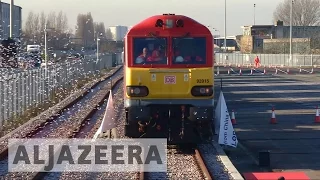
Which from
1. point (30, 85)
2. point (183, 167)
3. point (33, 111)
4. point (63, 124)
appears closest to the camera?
point (183, 167)

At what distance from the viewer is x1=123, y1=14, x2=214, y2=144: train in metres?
13.5

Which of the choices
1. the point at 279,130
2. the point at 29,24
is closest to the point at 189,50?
the point at 279,130

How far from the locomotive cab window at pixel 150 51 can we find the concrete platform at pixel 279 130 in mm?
2954

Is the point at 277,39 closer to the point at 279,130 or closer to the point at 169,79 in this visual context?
the point at 279,130

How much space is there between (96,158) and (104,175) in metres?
1.60

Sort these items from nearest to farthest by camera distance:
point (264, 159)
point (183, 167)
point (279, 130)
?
point (183, 167), point (264, 159), point (279, 130)

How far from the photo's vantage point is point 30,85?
80.9 ft

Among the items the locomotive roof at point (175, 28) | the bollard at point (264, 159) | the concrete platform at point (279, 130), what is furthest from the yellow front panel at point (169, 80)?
the concrete platform at point (279, 130)

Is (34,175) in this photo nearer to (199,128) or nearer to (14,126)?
(199,128)

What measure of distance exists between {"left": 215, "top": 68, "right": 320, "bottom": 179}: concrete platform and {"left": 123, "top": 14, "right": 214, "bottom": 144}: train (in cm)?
155

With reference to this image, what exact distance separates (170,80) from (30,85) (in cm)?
1232

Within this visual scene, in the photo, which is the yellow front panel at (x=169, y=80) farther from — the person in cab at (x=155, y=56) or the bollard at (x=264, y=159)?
the bollard at (x=264, y=159)

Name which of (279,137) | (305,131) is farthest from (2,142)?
(305,131)

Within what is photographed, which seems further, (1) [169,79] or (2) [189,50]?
(2) [189,50]
